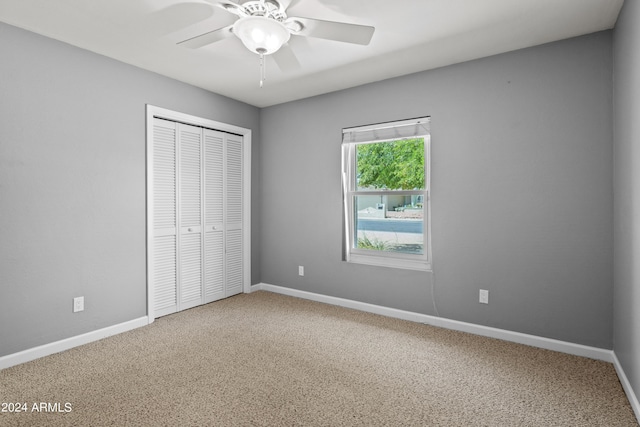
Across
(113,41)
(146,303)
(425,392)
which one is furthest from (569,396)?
(113,41)

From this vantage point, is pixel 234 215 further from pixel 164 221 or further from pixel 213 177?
pixel 164 221

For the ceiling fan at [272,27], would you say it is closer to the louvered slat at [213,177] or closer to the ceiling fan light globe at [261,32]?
the ceiling fan light globe at [261,32]

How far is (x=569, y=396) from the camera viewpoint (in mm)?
2109

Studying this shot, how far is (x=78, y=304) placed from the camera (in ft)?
9.40

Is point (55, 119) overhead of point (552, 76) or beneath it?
beneath

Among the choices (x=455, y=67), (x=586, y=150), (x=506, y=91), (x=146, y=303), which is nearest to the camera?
(x=586, y=150)

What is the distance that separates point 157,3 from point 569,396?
3599mm

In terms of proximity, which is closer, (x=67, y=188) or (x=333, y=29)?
(x=333, y=29)

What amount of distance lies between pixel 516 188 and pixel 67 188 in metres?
3.72

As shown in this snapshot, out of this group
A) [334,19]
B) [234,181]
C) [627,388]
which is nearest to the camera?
[627,388]

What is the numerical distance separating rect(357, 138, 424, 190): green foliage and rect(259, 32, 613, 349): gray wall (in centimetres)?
21

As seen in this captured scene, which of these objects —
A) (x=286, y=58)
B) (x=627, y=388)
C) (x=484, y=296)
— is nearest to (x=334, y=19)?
(x=286, y=58)

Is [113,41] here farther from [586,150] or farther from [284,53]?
[586,150]

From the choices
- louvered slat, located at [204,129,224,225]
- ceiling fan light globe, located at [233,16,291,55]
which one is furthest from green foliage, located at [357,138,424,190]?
ceiling fan light globe, located at [233,16,291,55]
